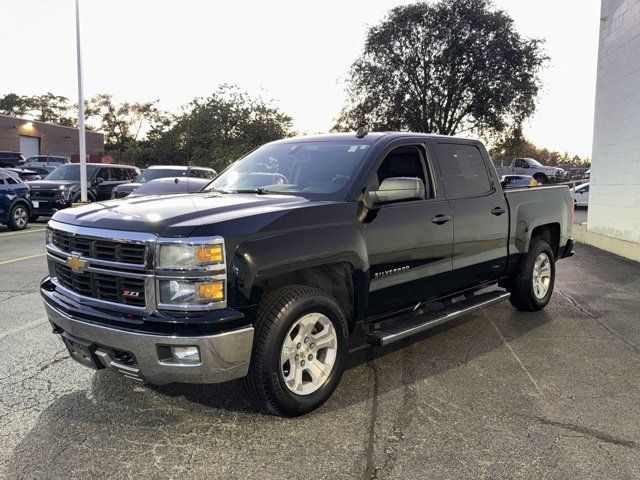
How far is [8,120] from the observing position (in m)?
53.1

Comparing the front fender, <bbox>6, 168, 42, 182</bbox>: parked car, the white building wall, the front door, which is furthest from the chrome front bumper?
<bbox>6, 168, 42, 182</bbox>: parked car

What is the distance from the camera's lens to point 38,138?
5984 centimetres

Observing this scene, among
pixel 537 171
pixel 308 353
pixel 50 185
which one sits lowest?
pixel 308 353

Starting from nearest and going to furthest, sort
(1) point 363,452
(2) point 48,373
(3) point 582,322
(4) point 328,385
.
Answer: (1) point 363,452
(4) point 328,385
(2) point 48,373
(3) point 582,322

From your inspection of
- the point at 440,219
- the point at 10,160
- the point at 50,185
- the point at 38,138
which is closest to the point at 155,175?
the point at 50,185

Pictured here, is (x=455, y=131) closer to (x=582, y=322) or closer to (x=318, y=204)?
(x=582, y=322)

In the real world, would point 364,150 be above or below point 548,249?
above

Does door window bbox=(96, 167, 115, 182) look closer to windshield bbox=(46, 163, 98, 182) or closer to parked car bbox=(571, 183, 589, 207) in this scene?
windshield bbox=(46, 163, 98, 182)

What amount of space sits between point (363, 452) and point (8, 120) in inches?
2342

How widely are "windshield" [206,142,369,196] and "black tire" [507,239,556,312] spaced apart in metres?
2.73

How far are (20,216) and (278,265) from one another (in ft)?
44.8

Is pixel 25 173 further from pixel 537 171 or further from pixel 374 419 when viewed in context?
pixel 537 171

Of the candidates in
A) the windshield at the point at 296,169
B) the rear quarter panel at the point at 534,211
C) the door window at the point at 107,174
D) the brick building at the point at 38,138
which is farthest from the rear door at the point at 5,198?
the brick building at the point at 38,138

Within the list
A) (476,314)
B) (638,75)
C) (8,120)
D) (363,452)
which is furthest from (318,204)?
(8,120)
